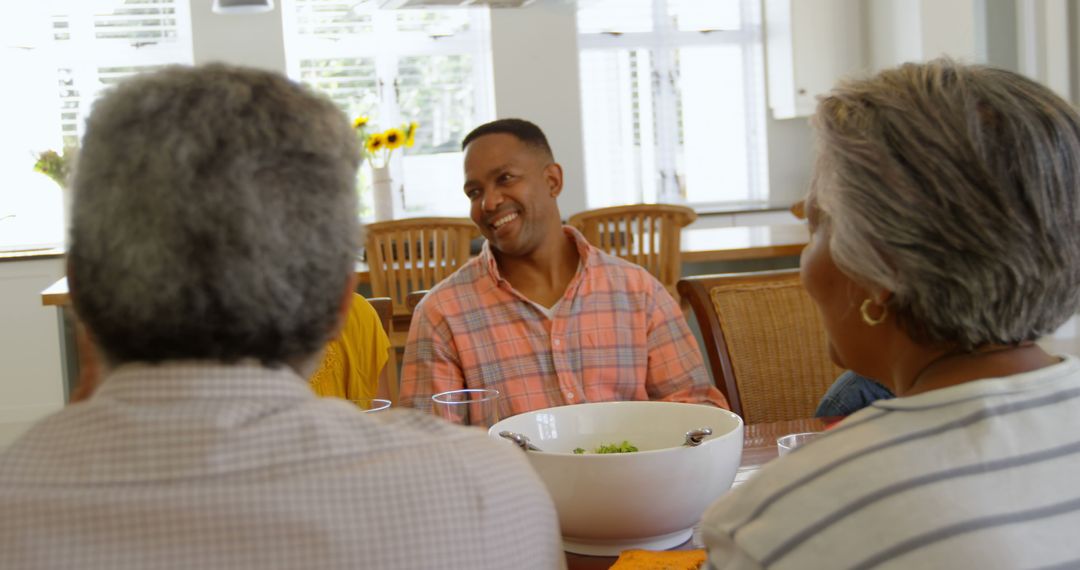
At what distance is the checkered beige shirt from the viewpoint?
0.66 m

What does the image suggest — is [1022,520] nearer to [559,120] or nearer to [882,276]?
[882,276]

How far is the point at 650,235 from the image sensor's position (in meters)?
3.65

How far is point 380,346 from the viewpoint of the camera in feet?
6.30

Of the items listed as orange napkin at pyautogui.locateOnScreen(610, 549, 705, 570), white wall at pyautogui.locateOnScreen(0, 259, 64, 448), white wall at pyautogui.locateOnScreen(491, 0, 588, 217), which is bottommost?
white wall at pyautogui.locateOnScreen(0, 259, 64, 448)

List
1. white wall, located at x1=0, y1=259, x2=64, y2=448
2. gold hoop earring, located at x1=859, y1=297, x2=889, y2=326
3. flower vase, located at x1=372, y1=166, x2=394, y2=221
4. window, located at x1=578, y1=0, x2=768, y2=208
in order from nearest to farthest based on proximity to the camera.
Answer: gold hoop earring, located at x1=859, y1=297, x2=889, y2=326 → flower vase, located at x1=372, y1=166, x2=394, y2=221 → white wall, located at x1=0, y1=259, x2=64, y2=448 → window, located at x1=578, y1=0, x2=768, y2=208

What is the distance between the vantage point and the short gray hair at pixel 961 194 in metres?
0.81

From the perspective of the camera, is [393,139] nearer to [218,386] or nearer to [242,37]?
[242,37]

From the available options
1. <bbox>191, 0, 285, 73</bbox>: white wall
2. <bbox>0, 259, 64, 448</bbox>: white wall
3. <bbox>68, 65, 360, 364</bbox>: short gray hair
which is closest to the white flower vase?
<bbox>68, 65, 360, 364</bbox>: short gray hair

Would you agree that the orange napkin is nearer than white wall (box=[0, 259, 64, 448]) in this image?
Yes

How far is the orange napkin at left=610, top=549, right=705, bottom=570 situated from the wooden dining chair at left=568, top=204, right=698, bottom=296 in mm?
2482

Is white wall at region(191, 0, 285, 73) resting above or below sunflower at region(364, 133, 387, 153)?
above

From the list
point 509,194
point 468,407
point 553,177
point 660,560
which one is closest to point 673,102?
point 553,177

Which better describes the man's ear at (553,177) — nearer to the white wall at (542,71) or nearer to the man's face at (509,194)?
the man's face at (509,194)

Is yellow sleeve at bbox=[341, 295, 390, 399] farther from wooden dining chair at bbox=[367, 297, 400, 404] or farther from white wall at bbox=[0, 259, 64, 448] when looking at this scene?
white wall at bbox=[0, 259, 64, 448]
